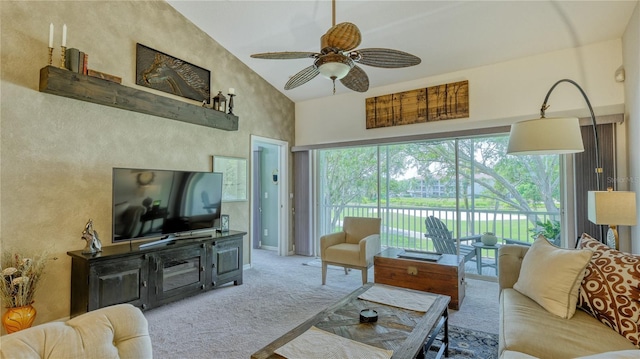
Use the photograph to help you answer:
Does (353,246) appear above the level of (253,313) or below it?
above

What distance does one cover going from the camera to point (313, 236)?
5465mm

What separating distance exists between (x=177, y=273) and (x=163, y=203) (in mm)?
784

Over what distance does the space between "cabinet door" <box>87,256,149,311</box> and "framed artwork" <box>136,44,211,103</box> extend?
1994 mm

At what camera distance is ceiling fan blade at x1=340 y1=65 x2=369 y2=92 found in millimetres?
2535

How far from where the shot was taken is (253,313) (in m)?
2.96

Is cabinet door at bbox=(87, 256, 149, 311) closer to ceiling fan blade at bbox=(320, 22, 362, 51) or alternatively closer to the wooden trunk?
the wooden trunk

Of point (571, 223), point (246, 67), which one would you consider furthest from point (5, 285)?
point (571, 223)

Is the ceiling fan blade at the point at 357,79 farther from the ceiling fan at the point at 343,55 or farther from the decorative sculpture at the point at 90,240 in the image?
the decorative sculpture at the point at 90,240

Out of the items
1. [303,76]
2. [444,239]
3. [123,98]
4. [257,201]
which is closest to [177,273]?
[123,98]

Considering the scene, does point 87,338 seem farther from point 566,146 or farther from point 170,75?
point 170,75

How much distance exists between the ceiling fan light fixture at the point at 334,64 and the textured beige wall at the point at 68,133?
2354 mm

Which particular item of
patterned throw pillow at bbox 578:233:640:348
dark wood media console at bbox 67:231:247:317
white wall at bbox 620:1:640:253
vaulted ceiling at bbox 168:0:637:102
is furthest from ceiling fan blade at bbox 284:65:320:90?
white wall at bbox 620:1:640:253

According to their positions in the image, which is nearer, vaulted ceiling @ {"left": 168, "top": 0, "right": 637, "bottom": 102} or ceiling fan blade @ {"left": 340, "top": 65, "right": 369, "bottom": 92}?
ceiling fan blade @ {"left": 340, "top": 65, "right": 369, "bottom": 92}

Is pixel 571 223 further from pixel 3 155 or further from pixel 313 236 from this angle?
pixel 3 155
